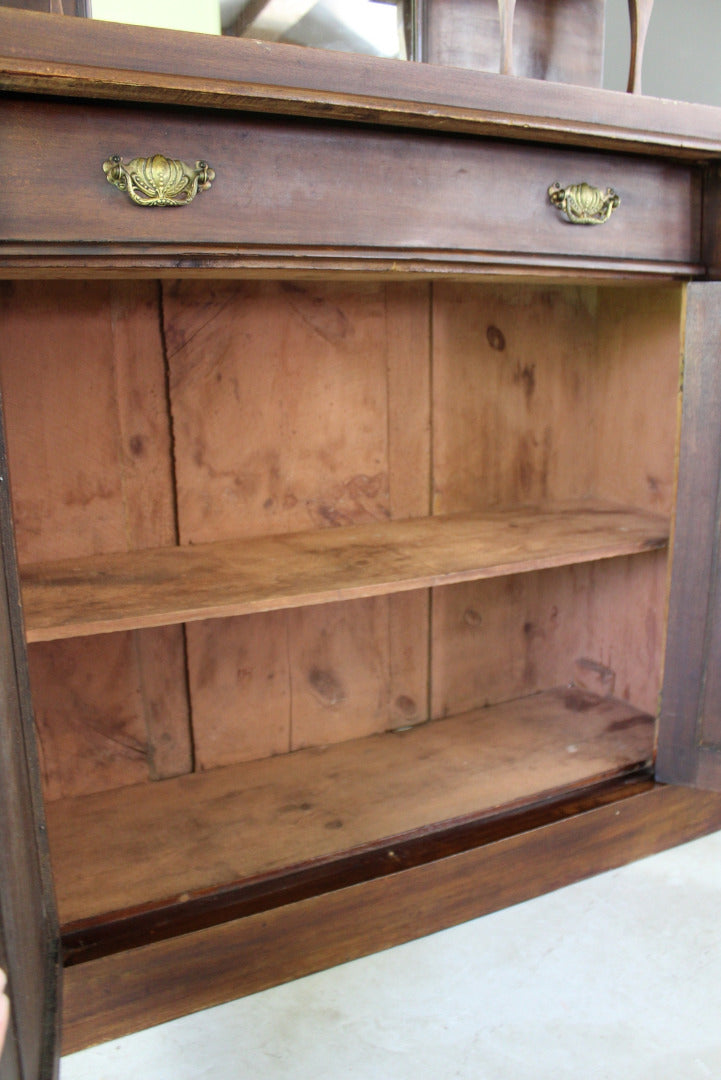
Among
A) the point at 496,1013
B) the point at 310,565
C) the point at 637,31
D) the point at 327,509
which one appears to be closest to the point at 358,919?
the point at 496,1013

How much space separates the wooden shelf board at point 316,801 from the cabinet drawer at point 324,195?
0.80 m

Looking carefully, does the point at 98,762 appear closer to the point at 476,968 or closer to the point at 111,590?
the point at 111,590

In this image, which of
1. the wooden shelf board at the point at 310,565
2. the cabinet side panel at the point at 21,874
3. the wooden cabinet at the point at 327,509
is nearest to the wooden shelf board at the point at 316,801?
the wooden cabinet at the point at 327,509

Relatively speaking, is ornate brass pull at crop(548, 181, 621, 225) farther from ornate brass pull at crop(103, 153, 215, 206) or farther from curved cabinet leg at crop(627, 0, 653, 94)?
ornate brass pull at crop(103, 153, 215, 206)

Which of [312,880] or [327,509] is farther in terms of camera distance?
[327,509]

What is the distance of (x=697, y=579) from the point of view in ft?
4.09

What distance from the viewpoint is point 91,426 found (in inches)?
48.6

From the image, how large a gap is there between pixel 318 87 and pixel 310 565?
62 cm

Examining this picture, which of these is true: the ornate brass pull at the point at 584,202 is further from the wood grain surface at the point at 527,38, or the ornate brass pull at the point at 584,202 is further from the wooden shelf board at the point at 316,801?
the wooden shelf board at the point at 316,801

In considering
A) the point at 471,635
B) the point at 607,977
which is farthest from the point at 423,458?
the point at 607,977

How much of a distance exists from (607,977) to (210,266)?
1.03m

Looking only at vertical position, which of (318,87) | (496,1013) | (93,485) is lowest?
(496,1013)

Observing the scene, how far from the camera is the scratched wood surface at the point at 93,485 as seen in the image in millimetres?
1190

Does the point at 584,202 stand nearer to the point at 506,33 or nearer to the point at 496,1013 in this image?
the point at 506,33
